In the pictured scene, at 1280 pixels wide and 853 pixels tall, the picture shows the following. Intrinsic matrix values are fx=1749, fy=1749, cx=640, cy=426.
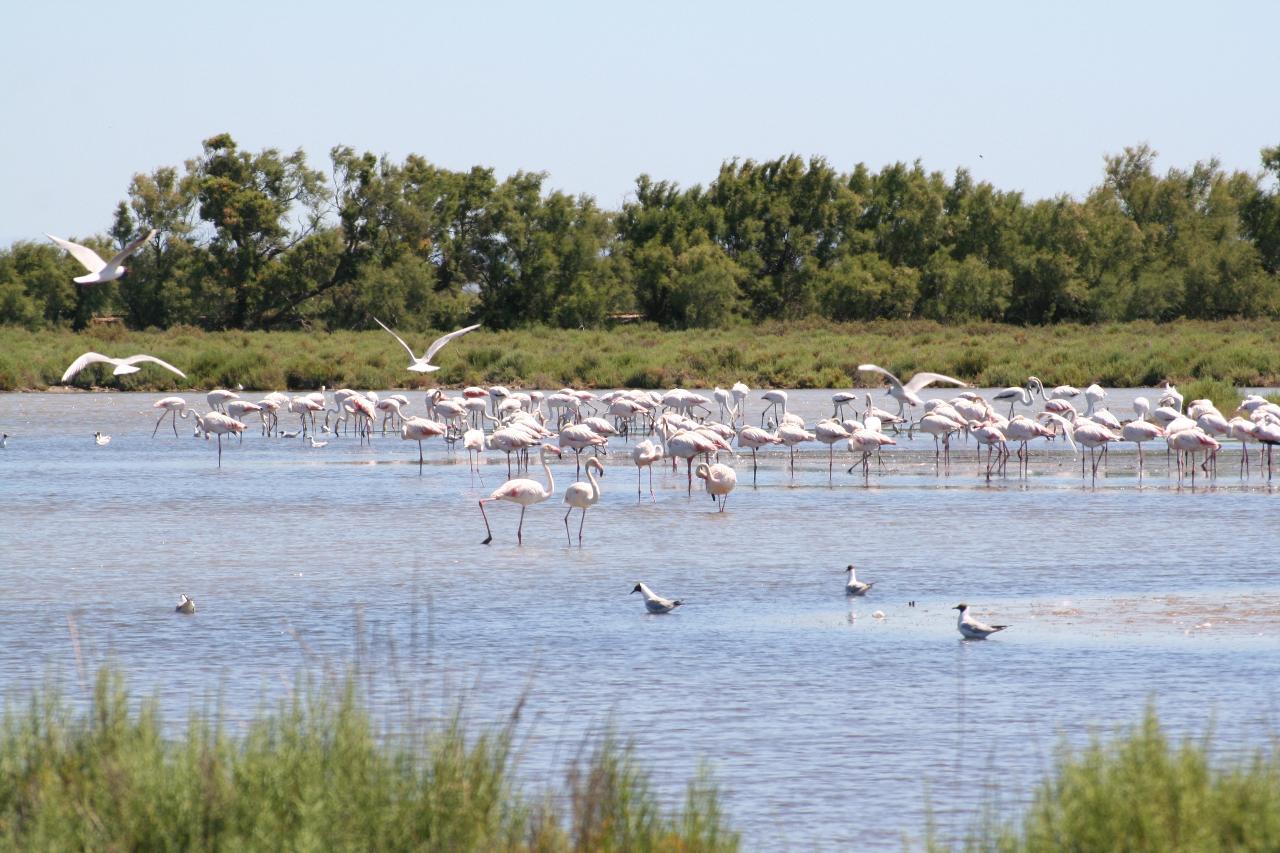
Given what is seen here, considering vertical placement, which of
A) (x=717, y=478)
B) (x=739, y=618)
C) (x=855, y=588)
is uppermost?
(x=717, y=478)

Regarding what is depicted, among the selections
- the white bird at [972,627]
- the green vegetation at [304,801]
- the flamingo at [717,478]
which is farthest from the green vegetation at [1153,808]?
the flamingo at [717,478]

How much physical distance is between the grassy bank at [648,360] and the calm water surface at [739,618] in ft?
84.2

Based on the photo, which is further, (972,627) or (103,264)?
(103,264)

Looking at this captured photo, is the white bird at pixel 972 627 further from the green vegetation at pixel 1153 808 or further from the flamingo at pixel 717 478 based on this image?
the flamingo at pixel 717 478

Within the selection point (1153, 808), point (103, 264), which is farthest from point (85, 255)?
point (1153, 808)

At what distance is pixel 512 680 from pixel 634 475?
14.0 metres

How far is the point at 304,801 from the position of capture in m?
5.11

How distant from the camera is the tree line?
6819 centimetres

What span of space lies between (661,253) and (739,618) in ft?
206

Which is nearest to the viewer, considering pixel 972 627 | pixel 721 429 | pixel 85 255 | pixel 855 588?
pixel 972 627

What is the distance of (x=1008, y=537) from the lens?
51.1 ft

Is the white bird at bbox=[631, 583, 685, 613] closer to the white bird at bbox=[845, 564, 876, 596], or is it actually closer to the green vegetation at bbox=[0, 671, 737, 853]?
the white bird at bbox=[845, 564, 876, 596]

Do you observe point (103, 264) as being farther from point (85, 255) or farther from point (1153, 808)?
point (1153, 808)

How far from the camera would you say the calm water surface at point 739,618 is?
7.60 m
